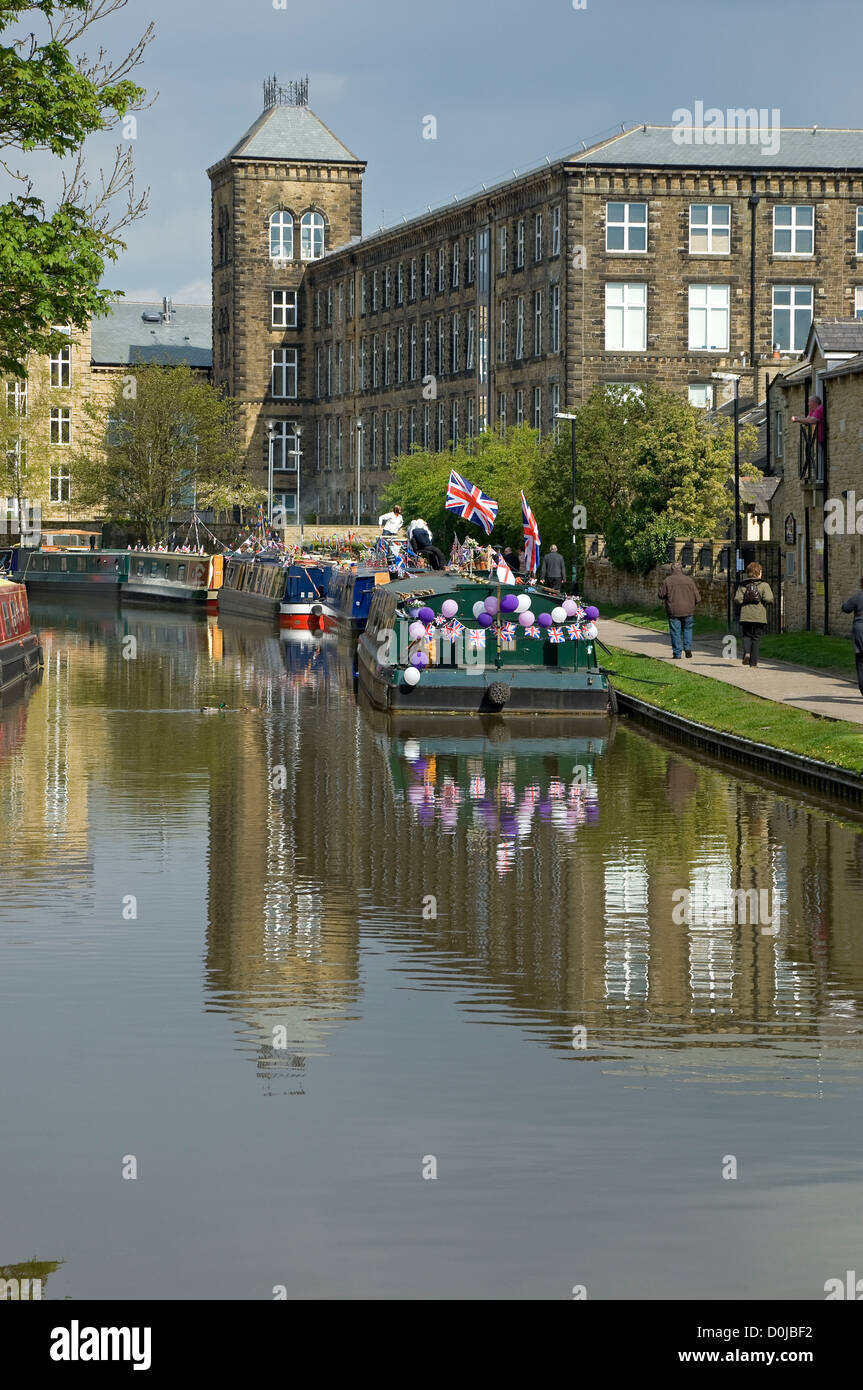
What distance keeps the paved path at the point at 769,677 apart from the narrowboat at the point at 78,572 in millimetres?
45717

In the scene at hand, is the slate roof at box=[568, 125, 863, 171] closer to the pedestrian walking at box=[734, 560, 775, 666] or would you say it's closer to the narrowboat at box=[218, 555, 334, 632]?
the narrowboat at box=[218, 555, 334, 632]

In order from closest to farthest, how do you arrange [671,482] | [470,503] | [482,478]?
1. [470,503]
2. [671,482]
3. [482,478]

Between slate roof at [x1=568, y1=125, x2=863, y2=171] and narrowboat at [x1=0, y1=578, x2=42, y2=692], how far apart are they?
147ft

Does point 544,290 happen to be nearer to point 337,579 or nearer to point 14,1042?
point 337,579

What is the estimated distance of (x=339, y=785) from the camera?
2489 centimetres

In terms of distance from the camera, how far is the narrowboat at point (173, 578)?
79.9 meters

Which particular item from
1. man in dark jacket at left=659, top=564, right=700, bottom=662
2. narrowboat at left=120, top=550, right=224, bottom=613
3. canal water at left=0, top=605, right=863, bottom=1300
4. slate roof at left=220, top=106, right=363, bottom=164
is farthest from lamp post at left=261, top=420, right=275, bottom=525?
canal water at left=0, top=605, right=863, bottom=1300

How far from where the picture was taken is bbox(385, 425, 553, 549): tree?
7525cm

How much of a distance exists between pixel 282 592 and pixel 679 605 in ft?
91.1

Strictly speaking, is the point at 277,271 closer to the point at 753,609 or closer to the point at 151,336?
the point at 151,336

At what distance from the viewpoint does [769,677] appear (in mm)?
36094

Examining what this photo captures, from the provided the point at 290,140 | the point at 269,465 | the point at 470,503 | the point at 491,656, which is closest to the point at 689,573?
the point at 470,503
